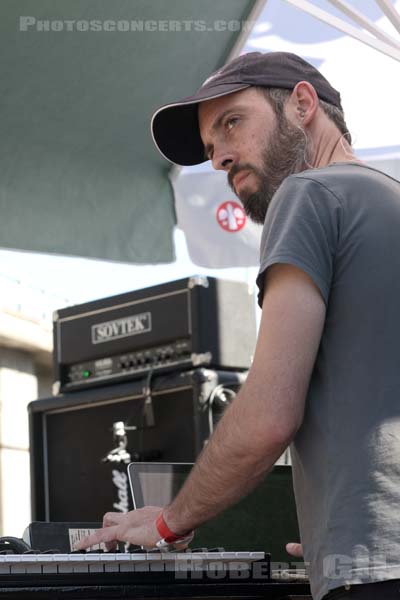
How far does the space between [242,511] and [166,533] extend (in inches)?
26.1

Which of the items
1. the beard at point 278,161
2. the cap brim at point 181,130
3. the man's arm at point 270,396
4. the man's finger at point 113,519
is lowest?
the man's finger at point 113,519

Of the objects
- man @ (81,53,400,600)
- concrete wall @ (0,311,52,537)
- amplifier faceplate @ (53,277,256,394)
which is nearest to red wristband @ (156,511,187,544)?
man @ (81,53,400,600)

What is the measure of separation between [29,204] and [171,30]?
90 cm

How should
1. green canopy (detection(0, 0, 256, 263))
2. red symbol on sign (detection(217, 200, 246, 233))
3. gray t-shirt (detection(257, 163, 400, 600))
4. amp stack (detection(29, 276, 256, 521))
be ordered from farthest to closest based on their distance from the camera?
red symbol on sign (detection(217, 200, 246, 233)), amp stack (detection(29, 276, 256, 521)), green canopy (detection(0, 0, 256, 263)), gray t-shirt (detection(257, 163, 400, 600))

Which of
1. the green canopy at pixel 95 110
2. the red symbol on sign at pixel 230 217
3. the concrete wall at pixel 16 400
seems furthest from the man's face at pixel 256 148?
the concrete wall at pixel 16 400

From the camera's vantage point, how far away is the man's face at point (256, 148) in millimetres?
1794

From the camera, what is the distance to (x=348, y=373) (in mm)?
1512

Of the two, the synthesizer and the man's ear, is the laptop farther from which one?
the man's ear

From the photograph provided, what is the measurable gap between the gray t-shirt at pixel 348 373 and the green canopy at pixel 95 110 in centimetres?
251

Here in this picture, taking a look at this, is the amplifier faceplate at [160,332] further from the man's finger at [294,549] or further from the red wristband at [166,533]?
the red wristband at [166,533]

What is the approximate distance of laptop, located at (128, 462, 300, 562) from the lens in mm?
2246

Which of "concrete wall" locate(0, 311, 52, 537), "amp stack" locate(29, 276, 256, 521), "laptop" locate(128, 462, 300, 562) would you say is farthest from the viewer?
"concrete wall" locate(0, 311, 52, 537)

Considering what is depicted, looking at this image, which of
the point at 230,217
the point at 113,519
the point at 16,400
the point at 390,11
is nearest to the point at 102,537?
the point at 113,519

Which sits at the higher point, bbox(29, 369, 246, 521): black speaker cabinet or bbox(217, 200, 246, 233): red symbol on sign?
bbox(217, 200, 246, 233): red symbol on sign
